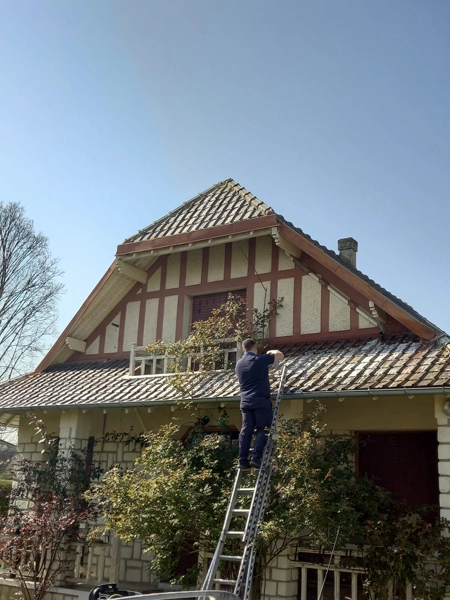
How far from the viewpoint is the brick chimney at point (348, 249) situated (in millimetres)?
15422

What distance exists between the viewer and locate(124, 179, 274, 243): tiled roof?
13.1 metres

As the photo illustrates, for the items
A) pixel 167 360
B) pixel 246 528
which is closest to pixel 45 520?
pixel 167 360

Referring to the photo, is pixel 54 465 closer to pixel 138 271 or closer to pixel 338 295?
pixel 138 271

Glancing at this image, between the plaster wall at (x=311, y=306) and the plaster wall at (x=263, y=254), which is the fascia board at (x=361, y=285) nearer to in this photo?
the plaster wall at (x=311, y=306)

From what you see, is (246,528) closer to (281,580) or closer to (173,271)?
(281,580)

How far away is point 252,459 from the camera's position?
8523 mm

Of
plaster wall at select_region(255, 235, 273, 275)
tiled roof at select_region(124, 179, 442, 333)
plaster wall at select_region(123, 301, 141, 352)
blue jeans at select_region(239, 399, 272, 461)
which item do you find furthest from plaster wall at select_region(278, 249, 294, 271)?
blue jeans at select_region(239, 399, 272, 461)

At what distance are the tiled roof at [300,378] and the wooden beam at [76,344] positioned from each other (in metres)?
0.53

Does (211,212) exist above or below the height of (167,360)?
above

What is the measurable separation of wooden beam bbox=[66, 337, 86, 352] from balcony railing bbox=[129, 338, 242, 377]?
186 centimetres

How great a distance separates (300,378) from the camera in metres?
10.2

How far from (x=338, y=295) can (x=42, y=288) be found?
54.6 feet

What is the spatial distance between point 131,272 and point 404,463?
6904mm

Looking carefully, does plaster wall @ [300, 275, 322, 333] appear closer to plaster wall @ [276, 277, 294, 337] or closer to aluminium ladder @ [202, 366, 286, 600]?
plaster wall @ [276, 277, 294, 337]
